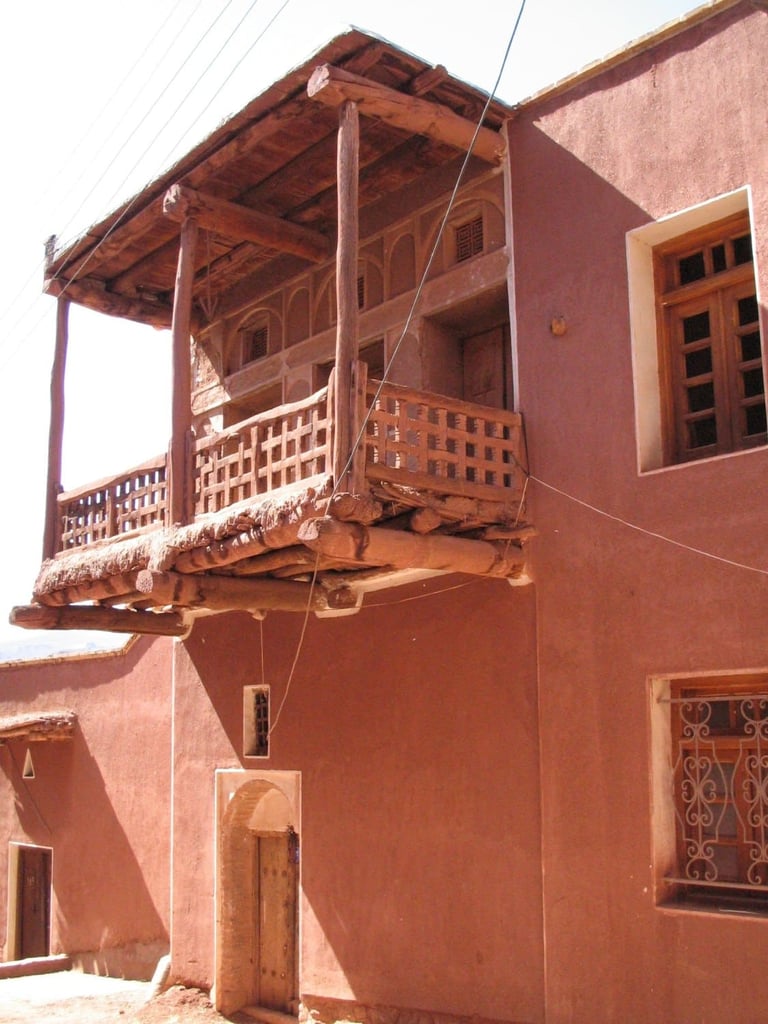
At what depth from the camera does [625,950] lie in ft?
24.6

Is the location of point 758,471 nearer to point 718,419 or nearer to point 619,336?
point 718,419

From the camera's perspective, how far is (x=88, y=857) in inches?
585

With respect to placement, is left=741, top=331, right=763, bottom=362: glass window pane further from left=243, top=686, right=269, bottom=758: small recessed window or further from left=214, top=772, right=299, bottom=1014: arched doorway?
left=214, top=772, right=299, bottom=1014: arched doorway

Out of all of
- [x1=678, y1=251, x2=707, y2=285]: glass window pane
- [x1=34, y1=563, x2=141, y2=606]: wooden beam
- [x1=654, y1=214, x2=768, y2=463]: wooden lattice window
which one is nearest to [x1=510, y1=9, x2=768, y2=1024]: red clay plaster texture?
[x1=654, y1=214, x2=768, y2=463]: wooden lattice window

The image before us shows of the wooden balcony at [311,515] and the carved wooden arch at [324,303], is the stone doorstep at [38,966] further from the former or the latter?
the carved wooden arch at [324,303]

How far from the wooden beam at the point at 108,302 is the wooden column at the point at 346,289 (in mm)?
4457

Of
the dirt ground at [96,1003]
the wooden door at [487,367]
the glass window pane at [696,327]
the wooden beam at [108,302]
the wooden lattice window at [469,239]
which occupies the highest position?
the wooden beam at [108,302]

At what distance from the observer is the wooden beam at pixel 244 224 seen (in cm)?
986

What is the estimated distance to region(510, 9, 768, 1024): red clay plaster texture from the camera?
7312 mm

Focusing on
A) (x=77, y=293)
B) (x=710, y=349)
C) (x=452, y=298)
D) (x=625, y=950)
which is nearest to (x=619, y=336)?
(x=710, y=349)

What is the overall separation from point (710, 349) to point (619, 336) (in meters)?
0.63

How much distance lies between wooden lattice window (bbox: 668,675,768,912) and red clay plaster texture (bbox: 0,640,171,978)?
751 centimetres

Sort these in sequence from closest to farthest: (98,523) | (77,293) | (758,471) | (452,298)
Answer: (758,471) → (452,298) → (98,523) → (77,293)

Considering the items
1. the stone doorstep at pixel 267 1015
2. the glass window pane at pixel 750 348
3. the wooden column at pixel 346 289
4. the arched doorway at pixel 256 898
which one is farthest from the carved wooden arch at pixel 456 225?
the stone doorstep at pixel 267 1015
